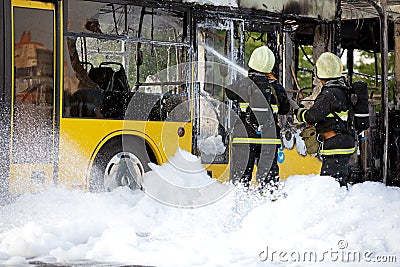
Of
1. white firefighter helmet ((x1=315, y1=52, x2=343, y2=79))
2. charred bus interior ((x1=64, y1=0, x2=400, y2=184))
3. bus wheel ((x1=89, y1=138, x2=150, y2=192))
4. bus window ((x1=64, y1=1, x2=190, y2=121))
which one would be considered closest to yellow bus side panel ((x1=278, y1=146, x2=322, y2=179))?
charred bus interior ((x1=64, y1=0, x2=400, y2=184))

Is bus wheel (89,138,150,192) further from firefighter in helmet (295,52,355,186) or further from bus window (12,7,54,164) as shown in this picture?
firefighter in helmet (295,52,355,186)

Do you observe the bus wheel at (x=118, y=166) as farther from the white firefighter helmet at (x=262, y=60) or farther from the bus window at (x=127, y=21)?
the white firefighter helmet at (x=262, y=60)

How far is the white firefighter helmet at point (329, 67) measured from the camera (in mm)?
9969

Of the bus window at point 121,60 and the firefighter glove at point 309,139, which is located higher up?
the bus window at point 121,60

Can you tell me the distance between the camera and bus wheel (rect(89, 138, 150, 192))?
32.8 feet

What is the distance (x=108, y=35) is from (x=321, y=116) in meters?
2.70

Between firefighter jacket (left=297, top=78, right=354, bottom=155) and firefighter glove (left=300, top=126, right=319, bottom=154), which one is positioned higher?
firefighter jacket (left=297, top=78, right=354, bottom=155)

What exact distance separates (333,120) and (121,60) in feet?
8.71

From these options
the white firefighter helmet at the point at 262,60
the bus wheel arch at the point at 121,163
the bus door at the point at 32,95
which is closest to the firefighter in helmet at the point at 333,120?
the white firefighter helmet at the point at 262,60

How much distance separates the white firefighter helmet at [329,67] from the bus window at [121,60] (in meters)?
1.80

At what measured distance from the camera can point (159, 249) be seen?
7.29 meters

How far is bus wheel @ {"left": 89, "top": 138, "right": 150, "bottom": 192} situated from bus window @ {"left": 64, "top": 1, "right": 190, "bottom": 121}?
1.25 feet

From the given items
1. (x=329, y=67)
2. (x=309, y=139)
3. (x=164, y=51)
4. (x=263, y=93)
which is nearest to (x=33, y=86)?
(x=164, y=51)

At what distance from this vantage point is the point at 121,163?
10.4m
